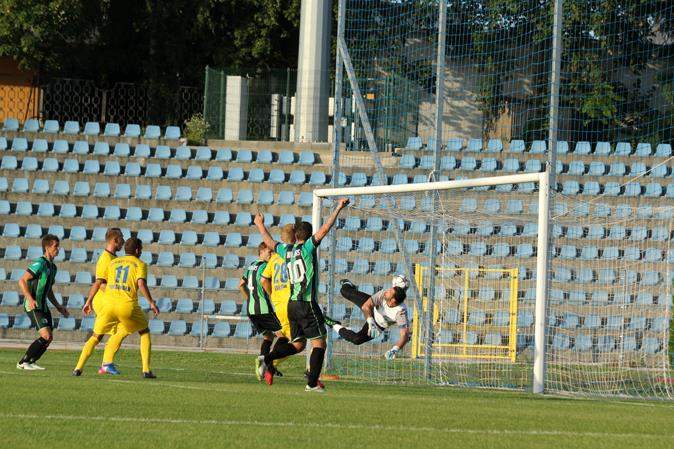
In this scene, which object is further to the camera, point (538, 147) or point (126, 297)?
point (538, 147)

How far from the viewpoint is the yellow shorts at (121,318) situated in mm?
12984

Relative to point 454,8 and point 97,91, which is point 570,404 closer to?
point 454,8

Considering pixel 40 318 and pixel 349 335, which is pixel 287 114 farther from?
pixel 349 335

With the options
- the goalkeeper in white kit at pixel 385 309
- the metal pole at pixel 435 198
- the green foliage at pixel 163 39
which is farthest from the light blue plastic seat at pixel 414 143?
the green foliage at pixel 163 39

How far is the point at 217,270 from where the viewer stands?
2316 centimetres

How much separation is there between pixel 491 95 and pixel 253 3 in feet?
48.4

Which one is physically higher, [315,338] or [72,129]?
[72,129]

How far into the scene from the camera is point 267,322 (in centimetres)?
1466

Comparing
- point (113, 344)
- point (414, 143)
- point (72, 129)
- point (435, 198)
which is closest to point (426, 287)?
point (435, 198)

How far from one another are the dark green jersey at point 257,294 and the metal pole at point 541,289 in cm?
343

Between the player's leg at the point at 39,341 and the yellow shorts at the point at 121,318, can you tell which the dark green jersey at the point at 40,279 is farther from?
the yellow shorts at the point at 121,318

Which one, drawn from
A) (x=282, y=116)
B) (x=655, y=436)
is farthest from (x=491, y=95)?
(x=655, y=436)

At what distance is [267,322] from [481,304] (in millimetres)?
4562

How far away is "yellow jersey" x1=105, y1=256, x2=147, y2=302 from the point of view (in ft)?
42.6
